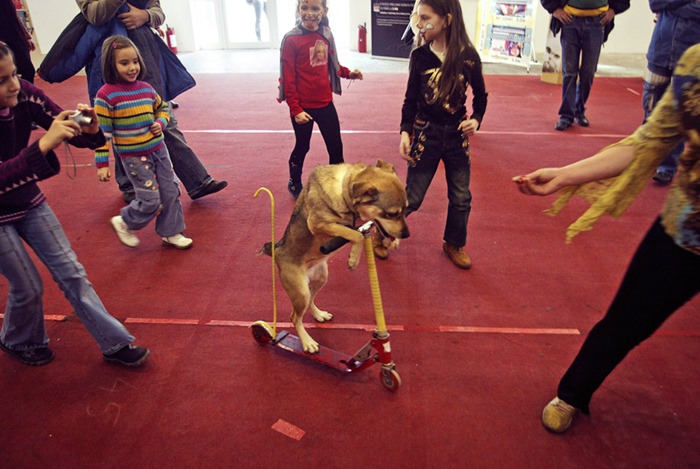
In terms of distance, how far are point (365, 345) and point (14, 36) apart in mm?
3844

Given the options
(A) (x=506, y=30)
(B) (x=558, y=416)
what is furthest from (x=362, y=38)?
(B) (x=558, y=416)

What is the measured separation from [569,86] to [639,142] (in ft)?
17.8

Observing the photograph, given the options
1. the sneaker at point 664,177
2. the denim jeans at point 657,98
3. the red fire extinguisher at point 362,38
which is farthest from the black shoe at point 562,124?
the red fire extinguisher at point 362,38

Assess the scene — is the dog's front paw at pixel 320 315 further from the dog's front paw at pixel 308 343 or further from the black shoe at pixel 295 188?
the black shoe at pixel 295 188

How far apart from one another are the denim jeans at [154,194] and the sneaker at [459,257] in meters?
2.28

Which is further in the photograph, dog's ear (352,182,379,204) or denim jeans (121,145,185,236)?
denim jeans (121,145,185,236)

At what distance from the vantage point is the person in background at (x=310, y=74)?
4430 millimetres

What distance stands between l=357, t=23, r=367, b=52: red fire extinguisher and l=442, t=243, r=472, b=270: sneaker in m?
10.5

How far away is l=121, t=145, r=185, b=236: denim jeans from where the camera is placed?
3.83 meters

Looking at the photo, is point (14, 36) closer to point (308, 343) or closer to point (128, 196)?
point (128, 196)

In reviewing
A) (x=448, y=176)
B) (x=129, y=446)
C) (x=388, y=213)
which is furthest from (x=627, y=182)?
(x=129, y=446)

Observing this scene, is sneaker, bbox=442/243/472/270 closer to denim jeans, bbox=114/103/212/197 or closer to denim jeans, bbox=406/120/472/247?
denim jeans, bbox=406/120/472/247

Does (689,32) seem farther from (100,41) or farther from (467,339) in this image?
(100,41)


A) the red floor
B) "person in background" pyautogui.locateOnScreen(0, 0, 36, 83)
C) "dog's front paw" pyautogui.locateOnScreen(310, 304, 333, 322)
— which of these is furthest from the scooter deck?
"person in background" pyautogui.locateOnScreen(0, 0, 36, 83)
